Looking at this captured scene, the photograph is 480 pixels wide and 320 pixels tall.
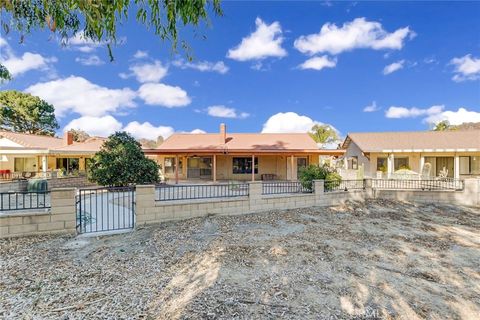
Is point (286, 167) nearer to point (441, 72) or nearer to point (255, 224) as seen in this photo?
point (255, 224)

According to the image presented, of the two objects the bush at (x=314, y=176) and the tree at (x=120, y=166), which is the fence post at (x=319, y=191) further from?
the tree at (x=120, y=166)

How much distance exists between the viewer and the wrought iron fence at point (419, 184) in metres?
13.4

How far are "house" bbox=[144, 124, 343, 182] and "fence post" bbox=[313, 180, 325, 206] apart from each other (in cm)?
713

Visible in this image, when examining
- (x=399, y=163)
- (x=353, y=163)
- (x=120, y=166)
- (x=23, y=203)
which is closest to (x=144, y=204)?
(x=23, y=203)

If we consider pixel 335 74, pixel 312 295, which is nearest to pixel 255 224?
pixel 312 295

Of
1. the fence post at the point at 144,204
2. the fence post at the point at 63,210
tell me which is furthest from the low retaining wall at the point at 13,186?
the fence post at the point at 144,204

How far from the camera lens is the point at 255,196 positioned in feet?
31.7

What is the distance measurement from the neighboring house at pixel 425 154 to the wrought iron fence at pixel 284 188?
32.9 ft

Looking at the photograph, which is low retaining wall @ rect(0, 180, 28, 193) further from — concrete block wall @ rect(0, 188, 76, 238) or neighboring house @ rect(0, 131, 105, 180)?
concrete block wall @ rect(0, 188, 76, 238)

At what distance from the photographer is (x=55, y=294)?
3.80 meters

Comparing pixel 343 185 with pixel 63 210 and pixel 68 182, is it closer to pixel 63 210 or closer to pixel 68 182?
pixel 63 210

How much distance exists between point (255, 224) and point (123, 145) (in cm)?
997

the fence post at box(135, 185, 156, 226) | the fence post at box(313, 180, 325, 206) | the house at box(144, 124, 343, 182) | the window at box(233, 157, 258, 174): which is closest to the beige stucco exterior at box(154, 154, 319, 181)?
the house at box(144, 124, 343, 182)

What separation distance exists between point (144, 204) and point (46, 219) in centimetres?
242
